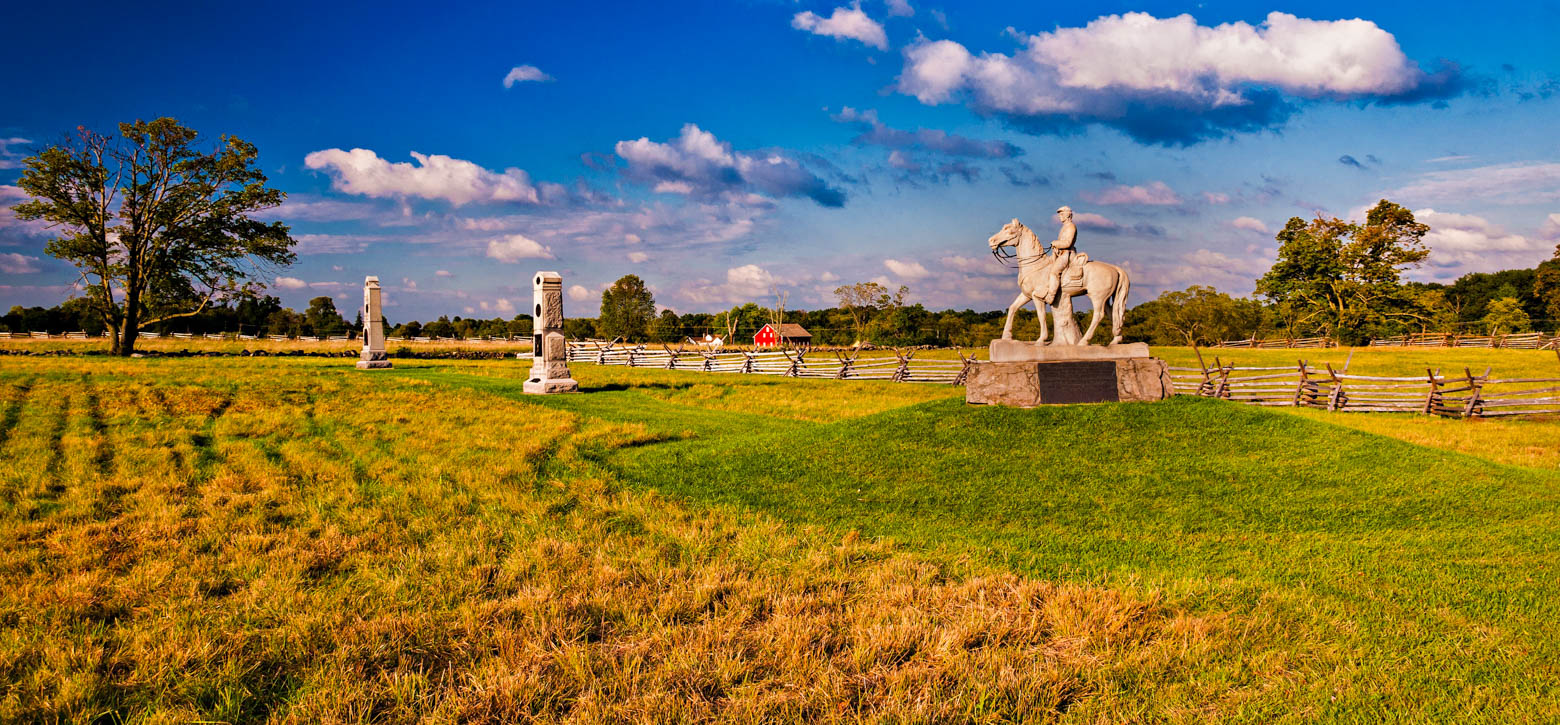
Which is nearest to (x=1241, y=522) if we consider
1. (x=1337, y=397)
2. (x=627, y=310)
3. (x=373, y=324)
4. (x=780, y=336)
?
(x=1337, y=397)

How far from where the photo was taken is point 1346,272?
42625 mm

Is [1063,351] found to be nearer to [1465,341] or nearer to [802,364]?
[802,364]

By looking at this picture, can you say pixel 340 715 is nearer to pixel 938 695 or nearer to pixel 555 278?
pixel 938 695

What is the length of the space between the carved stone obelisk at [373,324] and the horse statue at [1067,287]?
74.1 ft

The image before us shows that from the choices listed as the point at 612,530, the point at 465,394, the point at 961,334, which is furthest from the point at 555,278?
the point at 961,334

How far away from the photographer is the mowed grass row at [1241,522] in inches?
124

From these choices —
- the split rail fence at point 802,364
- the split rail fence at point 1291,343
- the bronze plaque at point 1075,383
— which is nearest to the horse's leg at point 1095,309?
the bronze plaque at point 1075,383

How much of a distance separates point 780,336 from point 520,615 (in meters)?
68.1

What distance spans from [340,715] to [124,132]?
111 ft

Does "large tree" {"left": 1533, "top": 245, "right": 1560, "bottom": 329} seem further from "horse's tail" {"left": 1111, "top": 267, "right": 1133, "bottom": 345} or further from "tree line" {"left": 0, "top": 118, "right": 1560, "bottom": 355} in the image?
"horse's tail" {"left": 1111, "top": 267, "right": 1133, "bottom": 345}

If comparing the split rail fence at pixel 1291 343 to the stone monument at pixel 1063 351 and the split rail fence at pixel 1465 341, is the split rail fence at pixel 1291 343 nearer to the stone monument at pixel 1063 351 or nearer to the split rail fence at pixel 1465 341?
the split rail fence at pixel 1465 341

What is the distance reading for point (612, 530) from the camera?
5.35 meters

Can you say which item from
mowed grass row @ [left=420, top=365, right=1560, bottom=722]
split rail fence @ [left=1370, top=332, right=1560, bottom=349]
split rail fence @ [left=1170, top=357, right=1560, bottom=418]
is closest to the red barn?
split rail fence @ [left=1370, top=332, right=1560, bottom=349]

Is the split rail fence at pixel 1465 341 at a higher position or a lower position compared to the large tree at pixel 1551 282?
lower
